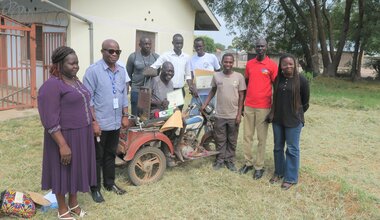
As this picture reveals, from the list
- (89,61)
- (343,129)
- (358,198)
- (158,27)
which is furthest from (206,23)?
(358,198)

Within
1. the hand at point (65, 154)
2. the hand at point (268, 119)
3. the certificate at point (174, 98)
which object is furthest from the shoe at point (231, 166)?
the hand at point (65, 154)

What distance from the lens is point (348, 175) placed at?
5012mm

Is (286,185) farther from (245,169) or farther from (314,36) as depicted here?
(314,36)

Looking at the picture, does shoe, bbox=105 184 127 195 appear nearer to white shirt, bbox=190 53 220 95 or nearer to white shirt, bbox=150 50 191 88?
white shirt, bbox=150 50 191 88

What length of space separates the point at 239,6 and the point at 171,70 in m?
16.9

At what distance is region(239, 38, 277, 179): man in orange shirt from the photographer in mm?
4547

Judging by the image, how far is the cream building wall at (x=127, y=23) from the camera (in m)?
9.51

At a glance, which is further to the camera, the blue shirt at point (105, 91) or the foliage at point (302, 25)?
the foliage at point (302, 25)

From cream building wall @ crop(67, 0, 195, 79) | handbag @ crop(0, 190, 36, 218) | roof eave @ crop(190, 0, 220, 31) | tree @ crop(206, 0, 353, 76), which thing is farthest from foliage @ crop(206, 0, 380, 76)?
handbag @ crop(0, 190, 36, 218)

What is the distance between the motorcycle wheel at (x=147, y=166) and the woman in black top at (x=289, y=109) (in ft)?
4.84

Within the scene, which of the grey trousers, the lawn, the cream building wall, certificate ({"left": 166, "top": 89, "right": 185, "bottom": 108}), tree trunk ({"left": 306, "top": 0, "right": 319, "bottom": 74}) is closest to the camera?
the lawn

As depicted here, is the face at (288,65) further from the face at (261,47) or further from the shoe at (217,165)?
the shoe at (217,165)

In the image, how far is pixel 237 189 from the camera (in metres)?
4.34

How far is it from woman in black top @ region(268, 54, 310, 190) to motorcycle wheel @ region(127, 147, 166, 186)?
1475 mm
